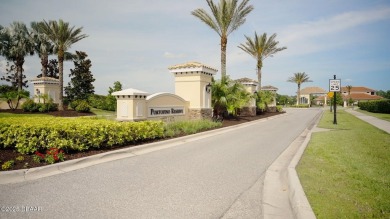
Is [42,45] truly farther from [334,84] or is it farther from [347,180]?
[347,180]

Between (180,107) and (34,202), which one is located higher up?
(180,107)

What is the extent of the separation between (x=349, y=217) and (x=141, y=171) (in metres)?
4.47

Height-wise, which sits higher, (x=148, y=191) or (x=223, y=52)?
(x=223, y=52)

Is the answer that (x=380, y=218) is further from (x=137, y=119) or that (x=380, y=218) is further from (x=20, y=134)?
(x=137, y=119)

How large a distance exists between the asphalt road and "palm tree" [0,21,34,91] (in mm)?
38194

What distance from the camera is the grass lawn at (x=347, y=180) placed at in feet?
13.4

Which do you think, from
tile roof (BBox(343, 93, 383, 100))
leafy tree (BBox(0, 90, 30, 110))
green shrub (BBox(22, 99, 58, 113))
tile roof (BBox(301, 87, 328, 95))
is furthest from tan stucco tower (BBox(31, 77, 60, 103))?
tile roof (BBox(343, 93, 383, 100))

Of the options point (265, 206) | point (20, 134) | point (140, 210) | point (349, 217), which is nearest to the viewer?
point (349, 217)

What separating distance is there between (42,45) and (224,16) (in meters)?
28.9

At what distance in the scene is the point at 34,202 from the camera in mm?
4434

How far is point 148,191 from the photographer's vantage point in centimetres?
503

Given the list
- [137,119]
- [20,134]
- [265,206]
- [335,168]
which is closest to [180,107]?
[137,119]

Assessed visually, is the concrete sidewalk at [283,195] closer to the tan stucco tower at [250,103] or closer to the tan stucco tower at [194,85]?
the tan stucco tower at [194,85]

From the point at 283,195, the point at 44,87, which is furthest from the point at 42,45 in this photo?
the point at 283,195
